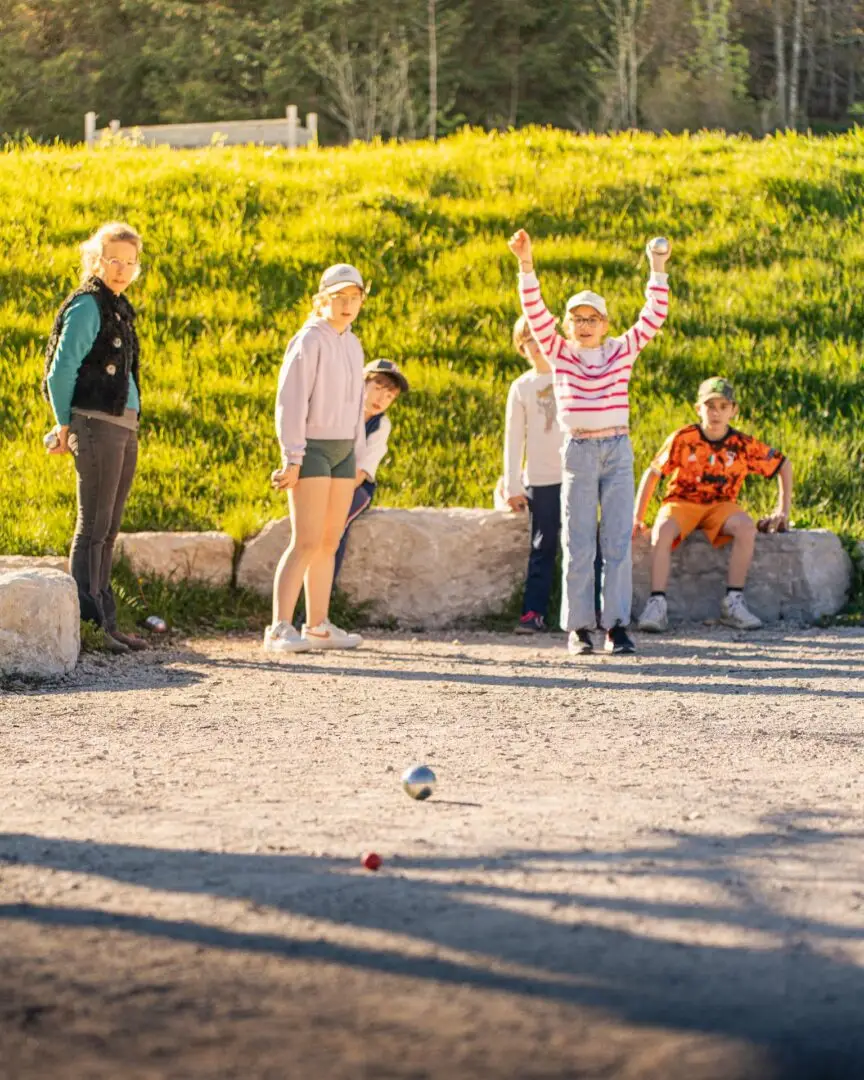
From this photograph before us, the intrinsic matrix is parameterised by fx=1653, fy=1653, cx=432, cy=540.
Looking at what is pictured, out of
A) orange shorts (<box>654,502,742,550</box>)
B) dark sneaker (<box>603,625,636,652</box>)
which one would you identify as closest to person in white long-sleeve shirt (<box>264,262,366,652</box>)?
dark sneaker (<box>603,625,636,652</box>)

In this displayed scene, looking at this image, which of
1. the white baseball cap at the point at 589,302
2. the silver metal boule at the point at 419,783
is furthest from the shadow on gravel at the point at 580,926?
the white baseball cap at the point at 589,302

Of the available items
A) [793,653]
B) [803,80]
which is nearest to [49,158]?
[793,653]

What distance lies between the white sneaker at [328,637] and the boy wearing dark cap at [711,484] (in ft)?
5.72

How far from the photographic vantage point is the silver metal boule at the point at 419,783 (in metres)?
4.52

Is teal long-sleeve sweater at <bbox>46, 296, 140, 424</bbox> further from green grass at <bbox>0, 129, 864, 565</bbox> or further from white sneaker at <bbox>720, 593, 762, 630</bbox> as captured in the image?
white sneaker at <bbox>720, 593, 762, 630</bbox>

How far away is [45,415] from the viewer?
10320 millimetres

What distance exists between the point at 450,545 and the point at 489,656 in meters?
1.22

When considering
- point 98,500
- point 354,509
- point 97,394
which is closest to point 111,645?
point 98,500

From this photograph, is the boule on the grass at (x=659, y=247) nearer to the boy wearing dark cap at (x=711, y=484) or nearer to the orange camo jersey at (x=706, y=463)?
the boy wearing dark cap at (x=711, y=484)

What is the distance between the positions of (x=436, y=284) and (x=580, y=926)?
933cm

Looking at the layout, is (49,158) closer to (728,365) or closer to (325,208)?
(325,208)

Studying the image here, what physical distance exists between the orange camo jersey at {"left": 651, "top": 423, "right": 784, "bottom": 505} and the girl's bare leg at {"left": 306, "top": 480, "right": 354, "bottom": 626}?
1.96 meters

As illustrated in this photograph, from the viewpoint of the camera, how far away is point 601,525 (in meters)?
7.81

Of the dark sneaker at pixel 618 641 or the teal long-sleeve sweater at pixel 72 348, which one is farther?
the dark sneaker at pixel 618 641
